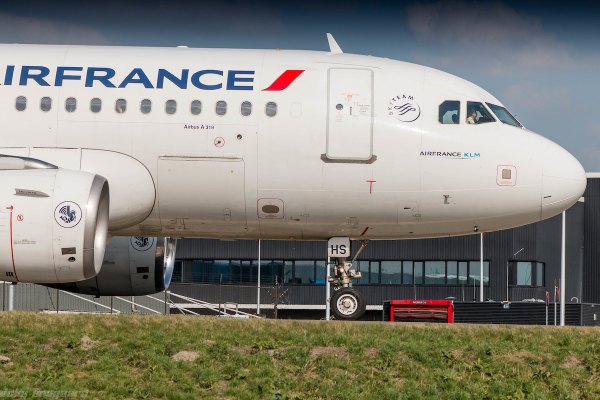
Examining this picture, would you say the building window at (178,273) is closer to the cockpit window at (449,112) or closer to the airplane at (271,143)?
the airplane at (271,143)

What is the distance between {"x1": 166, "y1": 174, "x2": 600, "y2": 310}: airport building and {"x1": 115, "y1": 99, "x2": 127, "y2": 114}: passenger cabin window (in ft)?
174

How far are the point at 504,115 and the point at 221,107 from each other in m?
6.42

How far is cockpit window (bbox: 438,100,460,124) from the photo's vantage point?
25297 millimetres

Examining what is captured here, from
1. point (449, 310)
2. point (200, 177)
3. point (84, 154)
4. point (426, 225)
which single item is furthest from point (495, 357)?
point (449, 310)

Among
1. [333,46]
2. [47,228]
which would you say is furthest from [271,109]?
[47,228]

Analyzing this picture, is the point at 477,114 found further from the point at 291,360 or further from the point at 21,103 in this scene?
the point at 21,103

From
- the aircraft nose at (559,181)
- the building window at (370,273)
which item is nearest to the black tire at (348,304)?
the aircraft nose at (559,181)

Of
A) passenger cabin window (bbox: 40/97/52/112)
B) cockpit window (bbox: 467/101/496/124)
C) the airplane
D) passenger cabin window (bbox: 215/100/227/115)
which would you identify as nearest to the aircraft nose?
the airplane

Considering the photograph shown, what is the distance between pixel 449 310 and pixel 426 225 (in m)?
11.3

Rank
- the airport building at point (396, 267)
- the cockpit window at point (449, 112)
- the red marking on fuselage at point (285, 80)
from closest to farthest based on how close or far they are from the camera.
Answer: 1. the red marking on fuselage at point (285, 80)
2. the cockpit window at point (449, 112)
3. the airport building at point (396, 267)

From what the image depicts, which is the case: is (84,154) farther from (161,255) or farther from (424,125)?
(424,125)

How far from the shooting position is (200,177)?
81.2 feet

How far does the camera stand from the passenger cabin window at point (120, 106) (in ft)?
81.1

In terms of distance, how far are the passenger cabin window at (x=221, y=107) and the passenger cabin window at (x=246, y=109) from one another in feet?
1.21
